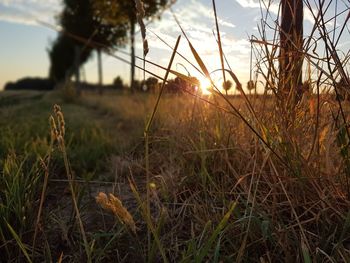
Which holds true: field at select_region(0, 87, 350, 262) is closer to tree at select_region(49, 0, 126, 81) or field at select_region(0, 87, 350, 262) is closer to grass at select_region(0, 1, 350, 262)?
grass at select_region(0, 1, 350, 262)

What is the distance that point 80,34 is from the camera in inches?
617

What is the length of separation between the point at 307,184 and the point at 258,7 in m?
0.71

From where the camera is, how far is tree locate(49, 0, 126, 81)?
4.15m

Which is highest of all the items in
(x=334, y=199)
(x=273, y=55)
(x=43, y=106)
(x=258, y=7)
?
(x=258, y=7)

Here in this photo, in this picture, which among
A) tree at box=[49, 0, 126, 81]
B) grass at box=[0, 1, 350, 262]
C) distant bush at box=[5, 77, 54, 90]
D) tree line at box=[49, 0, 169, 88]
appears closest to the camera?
grass at box=[0, 1, 350, 262]

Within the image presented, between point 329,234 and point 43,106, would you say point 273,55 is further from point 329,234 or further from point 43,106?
point 43,106

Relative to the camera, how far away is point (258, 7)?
5.58 feet

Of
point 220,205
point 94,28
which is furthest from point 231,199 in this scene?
point 94,28

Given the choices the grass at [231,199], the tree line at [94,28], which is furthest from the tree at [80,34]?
the grass at [231,199]

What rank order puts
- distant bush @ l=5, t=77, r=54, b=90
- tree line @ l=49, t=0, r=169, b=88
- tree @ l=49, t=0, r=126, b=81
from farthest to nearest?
distant bush @ l=5, t=77, r=54, b=90 → tree @ l=49, t=0, r=126, b=81 → tree line @ l=49, t=0, r=169, b=88

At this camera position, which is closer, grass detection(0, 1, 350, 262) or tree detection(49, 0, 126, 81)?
grass detection(0, 1, 350, 262)

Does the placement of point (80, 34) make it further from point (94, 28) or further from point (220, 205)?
point (220, 205)

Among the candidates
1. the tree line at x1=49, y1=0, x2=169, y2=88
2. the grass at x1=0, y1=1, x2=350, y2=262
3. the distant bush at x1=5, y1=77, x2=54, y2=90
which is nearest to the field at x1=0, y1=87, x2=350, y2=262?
the grass at x1=0, y1=1, x2=350, y2=262

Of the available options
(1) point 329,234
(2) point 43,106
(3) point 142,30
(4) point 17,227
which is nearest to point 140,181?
(4) point 17,227
